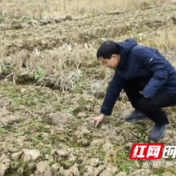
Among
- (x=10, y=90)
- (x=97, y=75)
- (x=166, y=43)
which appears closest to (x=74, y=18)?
(x=166, y=43)

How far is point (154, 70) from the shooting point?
258cm

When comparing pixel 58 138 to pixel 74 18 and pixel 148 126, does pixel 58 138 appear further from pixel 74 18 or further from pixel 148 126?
pixel 74 18

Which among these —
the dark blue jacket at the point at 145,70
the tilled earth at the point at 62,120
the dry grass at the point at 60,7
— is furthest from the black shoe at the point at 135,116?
the dry grass at the point at 60,7

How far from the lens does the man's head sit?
102 inches

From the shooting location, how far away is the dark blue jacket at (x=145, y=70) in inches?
101

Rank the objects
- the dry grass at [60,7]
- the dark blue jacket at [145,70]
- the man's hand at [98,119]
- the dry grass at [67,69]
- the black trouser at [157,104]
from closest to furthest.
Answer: the dark blue jacket at [145,70]
the black trouser at [157,104]
the man's hand at [98,119]
the dry grass at [67,69]
the dry grass at [60,7]

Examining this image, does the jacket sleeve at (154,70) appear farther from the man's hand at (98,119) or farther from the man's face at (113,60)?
the man's hand at (98,119)

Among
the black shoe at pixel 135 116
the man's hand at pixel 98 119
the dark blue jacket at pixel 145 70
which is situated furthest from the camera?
the black shoe at pixel 135 116

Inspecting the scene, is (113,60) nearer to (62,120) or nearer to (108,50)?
(108,50)

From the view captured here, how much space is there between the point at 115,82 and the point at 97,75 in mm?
1423

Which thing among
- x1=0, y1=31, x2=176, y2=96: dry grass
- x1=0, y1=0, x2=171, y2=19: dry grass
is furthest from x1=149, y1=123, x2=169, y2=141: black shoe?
x1=0, y1=0, x2=171, y2=19: dry grass

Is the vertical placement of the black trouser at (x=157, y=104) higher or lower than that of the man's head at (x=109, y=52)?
lower

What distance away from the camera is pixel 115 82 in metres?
2.87

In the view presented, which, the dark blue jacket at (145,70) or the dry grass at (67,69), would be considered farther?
the dry grass at (67,69)
